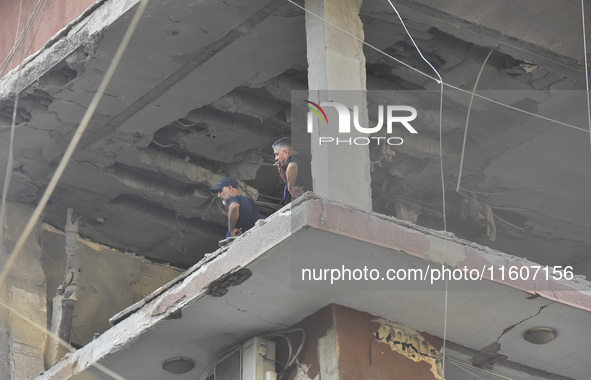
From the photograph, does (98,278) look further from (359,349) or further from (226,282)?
(359,349)

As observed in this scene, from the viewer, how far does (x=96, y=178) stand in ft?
42.6

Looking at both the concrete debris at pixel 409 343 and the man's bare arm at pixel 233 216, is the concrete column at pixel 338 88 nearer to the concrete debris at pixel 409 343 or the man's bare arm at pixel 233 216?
the concrete debris at pixel 409 343

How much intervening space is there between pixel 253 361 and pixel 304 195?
5.19 ft

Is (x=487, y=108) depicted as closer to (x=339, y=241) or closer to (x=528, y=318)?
(x=528, y=318)

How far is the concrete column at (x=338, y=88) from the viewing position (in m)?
9.51

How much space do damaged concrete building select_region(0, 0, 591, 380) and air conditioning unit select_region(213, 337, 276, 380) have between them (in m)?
0.02

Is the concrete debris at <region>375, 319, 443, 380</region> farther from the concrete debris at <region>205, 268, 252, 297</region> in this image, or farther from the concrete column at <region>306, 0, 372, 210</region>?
the concrete debris at <region>205, 268, 252, 297</region>

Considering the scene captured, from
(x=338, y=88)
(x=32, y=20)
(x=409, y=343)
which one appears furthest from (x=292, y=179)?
(x=32, y=20)

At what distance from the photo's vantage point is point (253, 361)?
9641 mm

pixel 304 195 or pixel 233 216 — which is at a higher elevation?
pixel 233 216

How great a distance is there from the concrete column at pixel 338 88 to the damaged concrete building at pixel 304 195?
0.02 meters

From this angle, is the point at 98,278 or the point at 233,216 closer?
the point at 233,216

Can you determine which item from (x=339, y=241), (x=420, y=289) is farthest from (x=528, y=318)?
(x=339, y=241)

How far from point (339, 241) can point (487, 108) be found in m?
3.97
